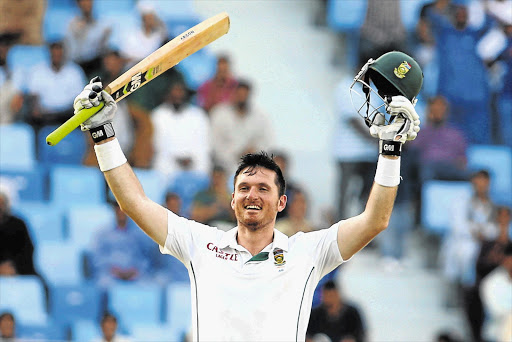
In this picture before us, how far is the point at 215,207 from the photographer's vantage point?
8664 millimetres

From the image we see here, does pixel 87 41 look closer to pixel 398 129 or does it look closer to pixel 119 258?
pixel 119 258

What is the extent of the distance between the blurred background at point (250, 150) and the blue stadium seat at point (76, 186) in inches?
0.7

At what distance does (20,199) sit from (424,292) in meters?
3.77

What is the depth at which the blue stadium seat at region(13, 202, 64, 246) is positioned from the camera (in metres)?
9.00

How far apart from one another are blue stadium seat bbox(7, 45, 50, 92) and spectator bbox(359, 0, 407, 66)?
3101mm

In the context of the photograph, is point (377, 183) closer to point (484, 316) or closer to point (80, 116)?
point (80, 116)

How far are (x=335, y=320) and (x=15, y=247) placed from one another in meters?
2.74

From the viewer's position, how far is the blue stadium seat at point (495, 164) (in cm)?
958

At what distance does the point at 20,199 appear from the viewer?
9234 millimetres

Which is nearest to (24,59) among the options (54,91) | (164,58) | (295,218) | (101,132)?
(54,91)

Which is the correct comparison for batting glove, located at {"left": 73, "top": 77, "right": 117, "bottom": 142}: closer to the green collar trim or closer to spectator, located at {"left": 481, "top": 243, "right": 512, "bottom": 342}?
the green collar trim

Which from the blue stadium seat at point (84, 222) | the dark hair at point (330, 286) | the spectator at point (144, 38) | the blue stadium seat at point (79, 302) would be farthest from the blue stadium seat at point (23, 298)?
the spectator at point (144, 38)

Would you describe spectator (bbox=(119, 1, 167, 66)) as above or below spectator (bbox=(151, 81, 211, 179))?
above

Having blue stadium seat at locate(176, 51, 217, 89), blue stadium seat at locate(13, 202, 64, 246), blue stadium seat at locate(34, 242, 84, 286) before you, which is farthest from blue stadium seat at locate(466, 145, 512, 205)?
blue stadium seat at locate(13, 202, 64, 246)
